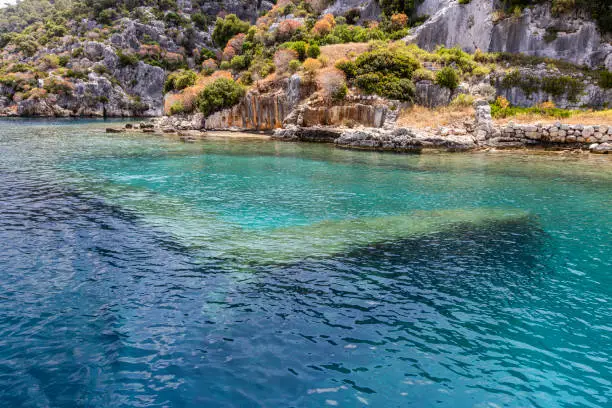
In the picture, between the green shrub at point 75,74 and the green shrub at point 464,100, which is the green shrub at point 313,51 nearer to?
the green shrub at point 464,100

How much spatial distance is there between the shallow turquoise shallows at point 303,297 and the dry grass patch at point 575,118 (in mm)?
20188

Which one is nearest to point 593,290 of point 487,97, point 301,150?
point 301,150

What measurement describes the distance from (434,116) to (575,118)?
12.9m

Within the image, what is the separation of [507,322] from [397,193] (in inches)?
520

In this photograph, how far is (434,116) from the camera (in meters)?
43.8

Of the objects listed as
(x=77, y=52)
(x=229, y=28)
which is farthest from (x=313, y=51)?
(x=77, y=52)

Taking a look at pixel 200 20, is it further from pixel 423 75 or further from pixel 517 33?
pixel 517 33

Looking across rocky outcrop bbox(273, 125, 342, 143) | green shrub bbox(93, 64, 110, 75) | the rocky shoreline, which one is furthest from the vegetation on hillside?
the rocky shoreline

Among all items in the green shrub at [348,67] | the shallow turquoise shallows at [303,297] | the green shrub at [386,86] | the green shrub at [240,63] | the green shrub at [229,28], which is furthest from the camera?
the green shrub at [229,28]

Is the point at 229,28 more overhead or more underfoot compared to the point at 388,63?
more overhead

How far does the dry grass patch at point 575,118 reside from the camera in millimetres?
37406

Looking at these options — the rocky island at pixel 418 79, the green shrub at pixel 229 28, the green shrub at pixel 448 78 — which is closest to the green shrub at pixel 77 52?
the green shrub at pixel 229 28

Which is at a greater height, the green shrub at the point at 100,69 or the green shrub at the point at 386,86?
the green shrub at the point at 100,69

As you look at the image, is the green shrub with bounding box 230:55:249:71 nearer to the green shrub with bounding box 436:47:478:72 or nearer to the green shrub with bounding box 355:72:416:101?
the green shrub with bounding box 355:72:416:101
